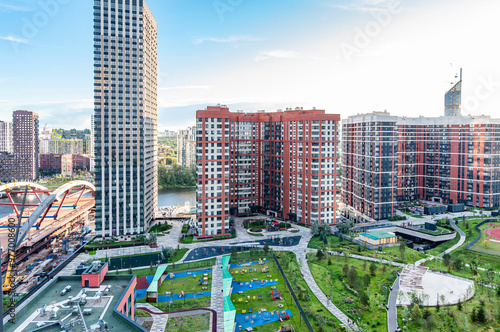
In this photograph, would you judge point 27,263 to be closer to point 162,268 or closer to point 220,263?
point 162,268

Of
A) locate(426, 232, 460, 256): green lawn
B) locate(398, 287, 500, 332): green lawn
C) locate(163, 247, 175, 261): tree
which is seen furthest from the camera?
locate(426, 232, 460, 256): green lawn

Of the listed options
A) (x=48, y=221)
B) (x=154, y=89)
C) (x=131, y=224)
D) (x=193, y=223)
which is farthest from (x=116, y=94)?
(x=48, y=221)

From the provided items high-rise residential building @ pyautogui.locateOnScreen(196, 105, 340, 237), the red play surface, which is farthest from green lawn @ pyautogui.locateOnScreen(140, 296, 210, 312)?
the red play surface

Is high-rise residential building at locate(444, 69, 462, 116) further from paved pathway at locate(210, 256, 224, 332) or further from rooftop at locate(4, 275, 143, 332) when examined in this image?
rooftop at locate(4, 275, 143, 332)

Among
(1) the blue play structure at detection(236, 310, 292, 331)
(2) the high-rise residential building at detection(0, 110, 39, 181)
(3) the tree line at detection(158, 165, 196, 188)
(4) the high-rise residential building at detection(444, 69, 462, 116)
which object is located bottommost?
(1) the blue play structure at detection(236, 310, 292, 331)

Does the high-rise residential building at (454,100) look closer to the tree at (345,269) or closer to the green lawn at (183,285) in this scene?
the tree at (345,269)

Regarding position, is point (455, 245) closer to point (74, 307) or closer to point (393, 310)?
point (393, 310)
